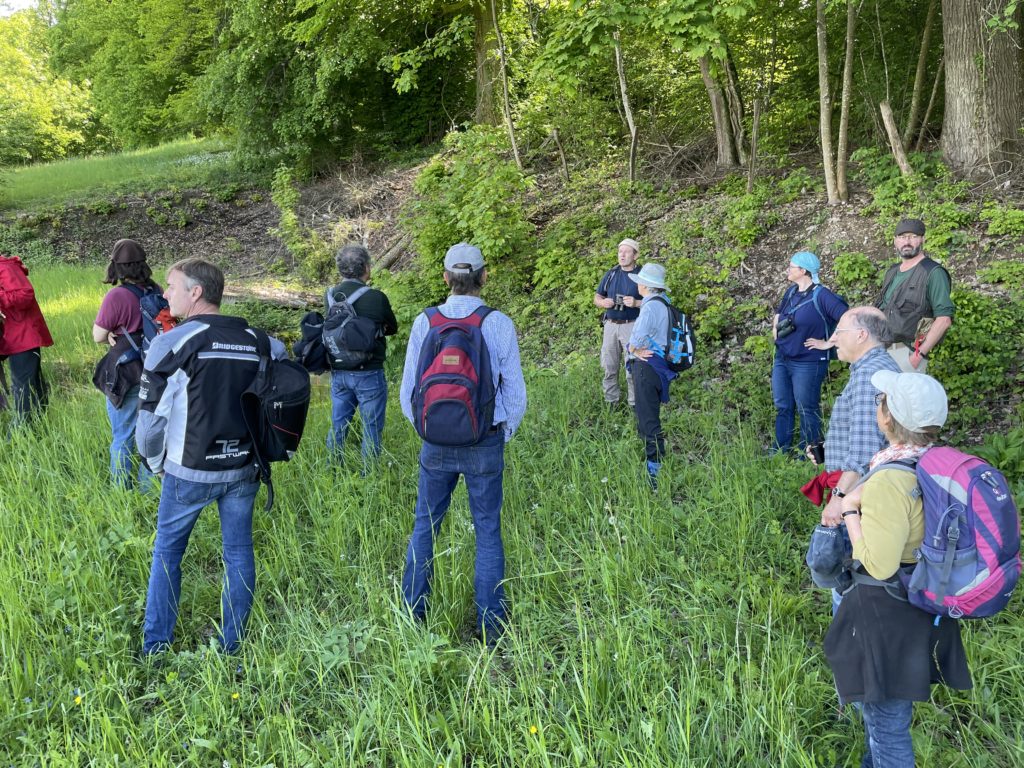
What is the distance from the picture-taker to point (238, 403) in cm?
322

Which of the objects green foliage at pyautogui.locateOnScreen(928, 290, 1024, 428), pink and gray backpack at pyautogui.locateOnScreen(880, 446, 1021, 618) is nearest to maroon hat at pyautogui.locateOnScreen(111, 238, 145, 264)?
pink and gray backpack at pyautogui.locateOnScreen(880, 446, 1021, 618)

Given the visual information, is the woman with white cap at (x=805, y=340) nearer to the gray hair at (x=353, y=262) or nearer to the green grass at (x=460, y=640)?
the green grass at (x=460, y=640)

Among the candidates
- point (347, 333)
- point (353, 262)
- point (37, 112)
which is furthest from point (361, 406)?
point (37, 112)

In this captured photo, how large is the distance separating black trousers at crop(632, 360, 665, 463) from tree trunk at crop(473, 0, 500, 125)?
9645mm

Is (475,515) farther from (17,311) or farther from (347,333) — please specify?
(17,311)

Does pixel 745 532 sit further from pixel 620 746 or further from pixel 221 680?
pixel 221 680

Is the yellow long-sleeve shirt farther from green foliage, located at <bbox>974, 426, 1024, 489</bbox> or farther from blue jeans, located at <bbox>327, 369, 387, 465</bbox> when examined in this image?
blue jeans, located at <bbox>327, 369, 387, 465</bbox>

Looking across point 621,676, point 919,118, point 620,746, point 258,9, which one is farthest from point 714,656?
point 258,9

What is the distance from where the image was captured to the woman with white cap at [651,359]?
512 cm

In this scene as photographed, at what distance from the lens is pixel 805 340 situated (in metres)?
5.27

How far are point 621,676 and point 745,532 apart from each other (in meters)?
1.51

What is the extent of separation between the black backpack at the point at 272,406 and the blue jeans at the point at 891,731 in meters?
2.73

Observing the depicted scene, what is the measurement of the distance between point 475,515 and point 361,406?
2190 millimetres

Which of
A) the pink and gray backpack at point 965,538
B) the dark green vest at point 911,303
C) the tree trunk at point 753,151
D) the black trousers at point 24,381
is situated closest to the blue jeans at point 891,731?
the pink and gray backpack at point 965,538
